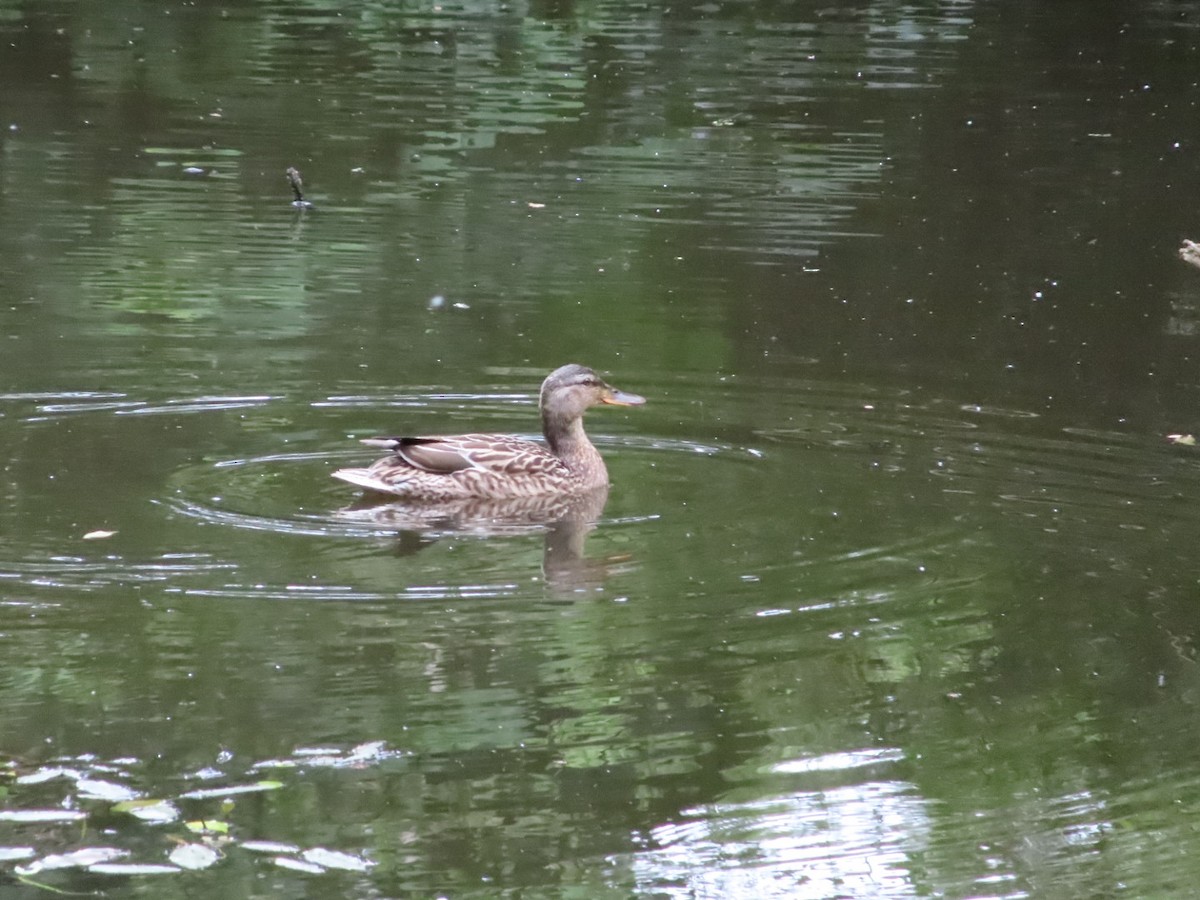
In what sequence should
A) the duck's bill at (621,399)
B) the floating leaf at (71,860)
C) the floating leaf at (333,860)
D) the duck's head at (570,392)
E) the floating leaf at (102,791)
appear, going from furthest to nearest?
the duck's bill at (621,399) < the duck's head at (570,392) < the floating leaf at (102,791) < the floating leaf at (333,860) < the floating leaf at (71,860)

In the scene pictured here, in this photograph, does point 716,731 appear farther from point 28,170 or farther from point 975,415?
point 28,170

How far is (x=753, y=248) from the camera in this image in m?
13.9

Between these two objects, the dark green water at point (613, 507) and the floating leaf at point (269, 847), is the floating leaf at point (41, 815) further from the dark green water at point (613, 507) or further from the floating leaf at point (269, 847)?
the floating leaf at point (269, 847)

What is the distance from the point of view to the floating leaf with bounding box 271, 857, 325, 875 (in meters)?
5.25

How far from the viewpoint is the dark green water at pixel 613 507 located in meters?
5.70

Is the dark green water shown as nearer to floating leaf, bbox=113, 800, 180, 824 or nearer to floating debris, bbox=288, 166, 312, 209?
floating leaf, bbox=113, 800, 180, 824

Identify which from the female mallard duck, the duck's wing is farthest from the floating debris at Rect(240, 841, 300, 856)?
the duck's wing

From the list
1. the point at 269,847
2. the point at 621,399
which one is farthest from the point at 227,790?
the point at 621,399

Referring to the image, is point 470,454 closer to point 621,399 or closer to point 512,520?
point 512,520

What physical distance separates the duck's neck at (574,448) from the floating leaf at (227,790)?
12.0ft

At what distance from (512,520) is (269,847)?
3.56m

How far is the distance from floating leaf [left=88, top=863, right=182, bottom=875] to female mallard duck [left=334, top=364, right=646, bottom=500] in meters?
3.56

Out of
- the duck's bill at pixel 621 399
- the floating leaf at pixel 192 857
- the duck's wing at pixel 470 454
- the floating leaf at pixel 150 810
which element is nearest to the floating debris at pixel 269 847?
the floating leaf at pixel 192 857

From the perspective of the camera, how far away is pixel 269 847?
536 centimetres
